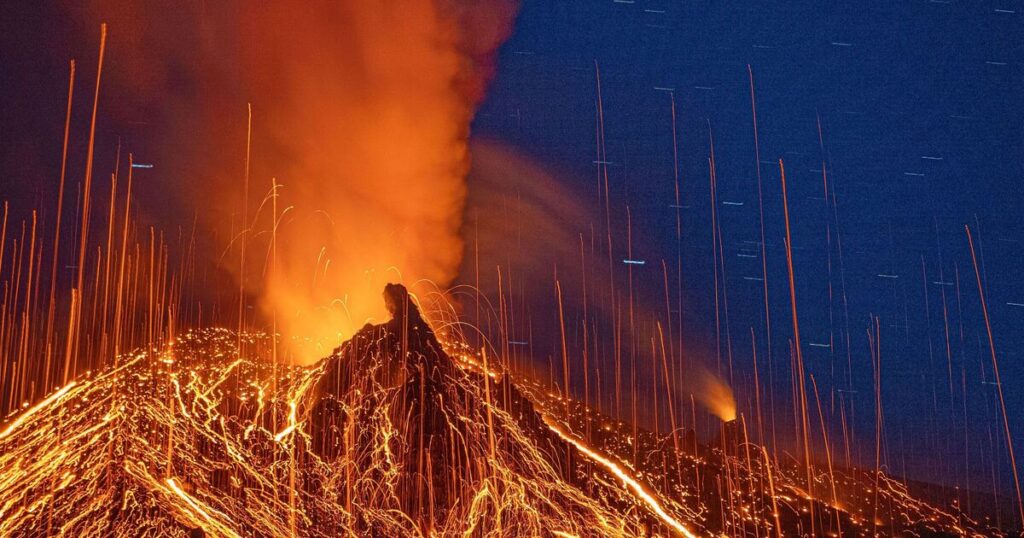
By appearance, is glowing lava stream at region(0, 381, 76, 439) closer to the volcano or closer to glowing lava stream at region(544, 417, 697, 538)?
the volcano

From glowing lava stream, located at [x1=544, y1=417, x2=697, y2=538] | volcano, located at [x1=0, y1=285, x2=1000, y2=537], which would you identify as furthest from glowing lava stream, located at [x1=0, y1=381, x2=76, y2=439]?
glowing lava stream, located at [x1=544, y1=417, x2=697, y2=538]

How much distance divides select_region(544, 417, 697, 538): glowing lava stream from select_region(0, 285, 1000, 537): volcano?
0.13 metres

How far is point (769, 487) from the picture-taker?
39625 mm

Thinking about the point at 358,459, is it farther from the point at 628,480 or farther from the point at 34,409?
the point at 628,480

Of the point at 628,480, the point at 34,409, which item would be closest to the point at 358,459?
the point at 34,409

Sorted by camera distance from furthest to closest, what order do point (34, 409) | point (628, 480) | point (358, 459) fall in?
1. point (628, 480)
2. point (358, 459)
3. point (34, 409)

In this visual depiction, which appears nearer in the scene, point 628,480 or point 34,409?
point 34,409

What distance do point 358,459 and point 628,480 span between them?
1332 cm

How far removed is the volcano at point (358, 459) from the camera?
45.6ft

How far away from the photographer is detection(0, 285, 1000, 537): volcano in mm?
13914

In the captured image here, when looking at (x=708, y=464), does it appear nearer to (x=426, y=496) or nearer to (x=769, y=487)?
(x=769, y=487)

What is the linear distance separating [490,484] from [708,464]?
787 inches

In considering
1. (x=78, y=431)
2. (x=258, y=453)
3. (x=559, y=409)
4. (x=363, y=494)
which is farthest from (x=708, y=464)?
(x=78, y=431)

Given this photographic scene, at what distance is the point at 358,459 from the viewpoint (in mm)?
25359
